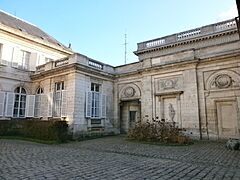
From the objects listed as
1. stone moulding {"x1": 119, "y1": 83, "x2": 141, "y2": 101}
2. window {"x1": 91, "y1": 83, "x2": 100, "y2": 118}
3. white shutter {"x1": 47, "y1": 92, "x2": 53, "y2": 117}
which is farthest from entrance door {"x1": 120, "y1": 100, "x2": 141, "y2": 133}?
white shutter {"x1": 47, "y1": 92, "x2": 53, "y2": 117}

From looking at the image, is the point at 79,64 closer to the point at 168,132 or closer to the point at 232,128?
the point at 168,132

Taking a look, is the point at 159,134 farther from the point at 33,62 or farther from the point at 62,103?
the point at 33,62

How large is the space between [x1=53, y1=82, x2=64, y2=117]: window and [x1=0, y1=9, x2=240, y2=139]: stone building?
0.20 feet

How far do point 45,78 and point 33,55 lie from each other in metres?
3.04

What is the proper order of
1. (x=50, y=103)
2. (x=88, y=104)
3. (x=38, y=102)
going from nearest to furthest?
(x=88, y=104), (x=50, y=103), (x=38, y=102)

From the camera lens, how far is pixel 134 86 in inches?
551

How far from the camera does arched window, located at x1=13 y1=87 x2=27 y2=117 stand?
1418cm

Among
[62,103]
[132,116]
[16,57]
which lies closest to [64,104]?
[62,103]

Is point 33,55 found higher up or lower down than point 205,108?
higher up

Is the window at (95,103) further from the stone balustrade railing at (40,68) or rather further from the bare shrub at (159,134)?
the stone balustrade railing at (40,68)

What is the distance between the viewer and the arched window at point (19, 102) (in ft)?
46.5

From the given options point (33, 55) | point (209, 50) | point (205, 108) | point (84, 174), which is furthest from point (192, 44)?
point (84, 174)

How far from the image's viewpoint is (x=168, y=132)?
32.3 ft

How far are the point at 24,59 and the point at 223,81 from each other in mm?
13468
